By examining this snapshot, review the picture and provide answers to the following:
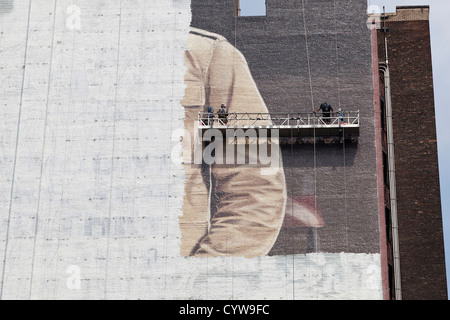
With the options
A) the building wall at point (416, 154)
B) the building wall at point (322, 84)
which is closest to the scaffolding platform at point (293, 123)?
the building wall at point (322, 84)

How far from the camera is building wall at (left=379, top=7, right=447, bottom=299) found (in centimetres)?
5509

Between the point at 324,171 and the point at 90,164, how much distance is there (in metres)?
13.8

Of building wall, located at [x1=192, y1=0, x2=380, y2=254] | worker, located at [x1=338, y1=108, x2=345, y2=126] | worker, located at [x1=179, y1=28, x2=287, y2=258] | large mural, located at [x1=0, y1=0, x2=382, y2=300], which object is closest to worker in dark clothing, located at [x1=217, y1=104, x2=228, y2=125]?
large mural, located at [x1=0, y1=0, x2=382, y2=300]

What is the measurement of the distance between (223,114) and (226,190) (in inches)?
179

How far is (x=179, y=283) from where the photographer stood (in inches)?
1941

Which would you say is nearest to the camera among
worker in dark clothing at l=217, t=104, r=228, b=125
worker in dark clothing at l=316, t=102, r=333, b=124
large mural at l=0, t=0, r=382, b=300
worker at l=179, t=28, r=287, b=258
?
large mural at l=0, t=0, r=382, b=300

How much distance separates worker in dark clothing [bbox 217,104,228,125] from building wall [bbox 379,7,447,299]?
12725mm

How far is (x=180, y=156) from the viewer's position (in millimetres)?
51406

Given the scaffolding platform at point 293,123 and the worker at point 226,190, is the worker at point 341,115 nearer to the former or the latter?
the scaffolding platform at point 293,123

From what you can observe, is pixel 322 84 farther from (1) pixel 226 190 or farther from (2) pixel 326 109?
(1) pixel 226 190

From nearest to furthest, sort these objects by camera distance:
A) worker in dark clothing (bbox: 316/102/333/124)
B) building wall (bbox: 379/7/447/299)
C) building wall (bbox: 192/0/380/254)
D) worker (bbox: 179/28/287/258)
Result: 1. building wall (bbox: 192/0/380/254)
2. worker (bbox: 179/28/287/258)
3. worker in dark clothing (bbox: 316/102/333/124)
4. building wall (bbox: 379/7/447/299)

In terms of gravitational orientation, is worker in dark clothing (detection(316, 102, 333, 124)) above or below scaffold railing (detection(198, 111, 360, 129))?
above

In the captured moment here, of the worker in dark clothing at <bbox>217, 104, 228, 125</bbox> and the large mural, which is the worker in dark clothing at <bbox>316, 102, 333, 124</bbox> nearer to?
the large mural
